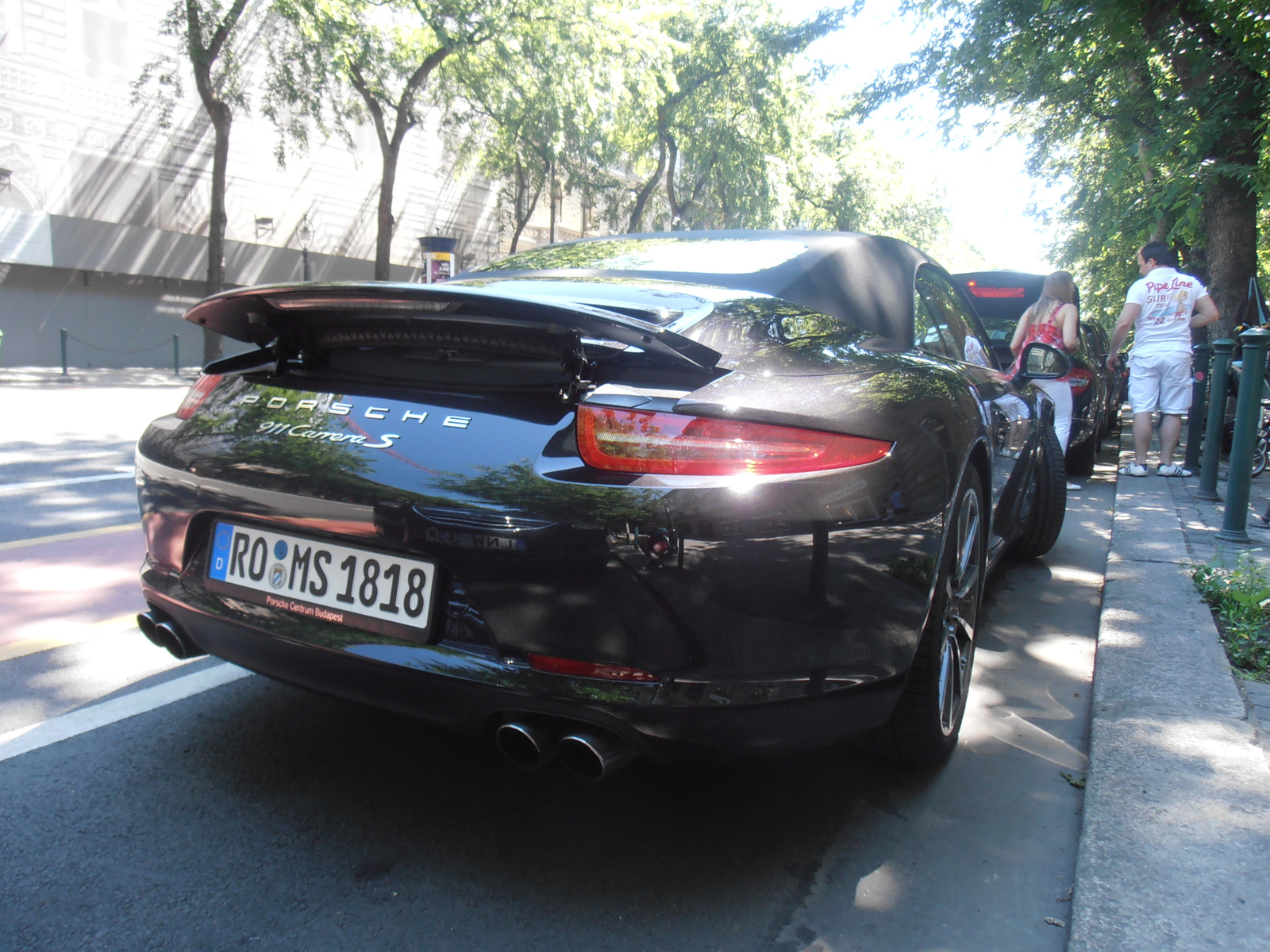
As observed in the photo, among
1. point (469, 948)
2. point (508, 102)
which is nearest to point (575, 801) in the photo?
point (469, 948)

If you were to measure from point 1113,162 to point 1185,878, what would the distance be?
408 inches

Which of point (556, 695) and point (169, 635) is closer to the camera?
point (556, 695)

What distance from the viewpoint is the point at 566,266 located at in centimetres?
312

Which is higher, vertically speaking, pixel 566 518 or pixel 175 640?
pixel 566 518

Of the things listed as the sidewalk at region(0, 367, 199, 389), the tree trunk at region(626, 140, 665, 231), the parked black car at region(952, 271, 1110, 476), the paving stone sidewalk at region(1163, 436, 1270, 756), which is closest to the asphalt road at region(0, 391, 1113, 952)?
the paving stone sidewalk at region(1163, 436, 1270, 756)

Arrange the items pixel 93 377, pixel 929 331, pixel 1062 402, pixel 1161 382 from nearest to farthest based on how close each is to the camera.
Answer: pixel 929 331 < pixel 1062 402 < pixel 1161 382 < pixel 93 377

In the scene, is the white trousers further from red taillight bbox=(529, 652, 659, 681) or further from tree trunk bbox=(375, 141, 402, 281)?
tree trunk bbox=(375, 141, 402, 281)

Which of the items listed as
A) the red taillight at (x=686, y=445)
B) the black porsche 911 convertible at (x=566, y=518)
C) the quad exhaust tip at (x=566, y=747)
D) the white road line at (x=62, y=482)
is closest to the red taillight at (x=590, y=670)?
the black porsche 911 convertible at (x=566, y=518)

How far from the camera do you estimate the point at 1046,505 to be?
5.13 metres

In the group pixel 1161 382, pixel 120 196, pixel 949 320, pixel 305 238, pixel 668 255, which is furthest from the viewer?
pixel 305 238

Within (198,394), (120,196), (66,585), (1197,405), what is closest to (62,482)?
(66,585)

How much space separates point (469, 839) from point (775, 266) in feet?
5.72

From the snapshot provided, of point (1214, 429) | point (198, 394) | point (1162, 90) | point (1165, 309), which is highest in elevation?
point (1162, 90)

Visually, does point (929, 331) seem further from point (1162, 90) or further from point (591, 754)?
point (1162, 90)
